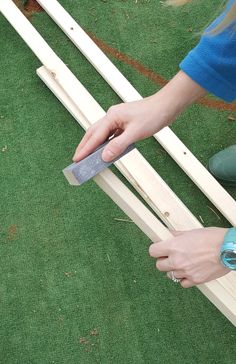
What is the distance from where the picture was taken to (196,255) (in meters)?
1.05

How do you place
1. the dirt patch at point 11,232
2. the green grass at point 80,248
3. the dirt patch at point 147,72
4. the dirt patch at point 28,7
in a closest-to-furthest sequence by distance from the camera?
the green grass at point 80,248
the dirt patch at point 11,232
the dirt patch at point 147,72
the dirt patch at point 28,7

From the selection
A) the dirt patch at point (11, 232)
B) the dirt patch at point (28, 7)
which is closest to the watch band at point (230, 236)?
the dirt patch at point (11, 232)

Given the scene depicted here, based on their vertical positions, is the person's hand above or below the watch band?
above

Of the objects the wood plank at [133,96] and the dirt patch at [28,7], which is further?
the dirt patch at [28,7]

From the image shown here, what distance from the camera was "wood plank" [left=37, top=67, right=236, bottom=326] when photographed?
4.00ft

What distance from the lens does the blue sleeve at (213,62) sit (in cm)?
114

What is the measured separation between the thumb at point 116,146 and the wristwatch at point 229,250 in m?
0.32

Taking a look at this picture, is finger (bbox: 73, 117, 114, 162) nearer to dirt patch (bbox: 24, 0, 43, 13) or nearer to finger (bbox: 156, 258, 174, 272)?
finger (bbox: 156, 258, 174, 272)

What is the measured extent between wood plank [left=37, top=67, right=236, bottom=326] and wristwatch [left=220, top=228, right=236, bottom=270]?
174mm

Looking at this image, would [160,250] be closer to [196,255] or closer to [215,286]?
[196,255]

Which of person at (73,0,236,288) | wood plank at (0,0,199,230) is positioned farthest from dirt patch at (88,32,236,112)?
person at (73,0,236,288)

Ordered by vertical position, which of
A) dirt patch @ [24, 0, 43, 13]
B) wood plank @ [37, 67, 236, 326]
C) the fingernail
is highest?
dirt patch @ [24, 0, 43, 13]

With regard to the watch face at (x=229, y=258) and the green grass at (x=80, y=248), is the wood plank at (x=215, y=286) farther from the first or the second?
the watch face at (x=229, y=258)

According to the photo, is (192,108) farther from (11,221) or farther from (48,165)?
(11,221)
